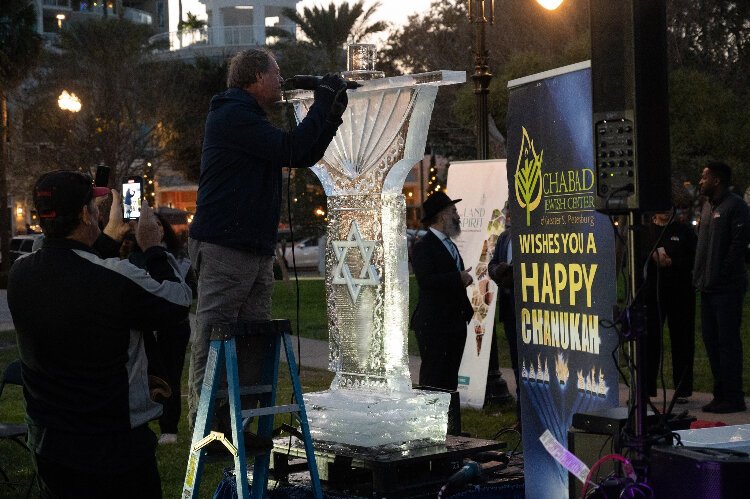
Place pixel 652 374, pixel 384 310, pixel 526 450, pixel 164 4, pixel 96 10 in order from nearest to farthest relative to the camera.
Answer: pixel 526 450
pixel 384 310
pixel 652 374
pixel 96 10
pixel 164 4

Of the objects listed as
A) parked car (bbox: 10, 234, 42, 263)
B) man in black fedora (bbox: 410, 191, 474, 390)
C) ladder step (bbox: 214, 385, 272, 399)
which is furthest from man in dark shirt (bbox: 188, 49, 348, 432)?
parked car (bbox: 10, 234, 42, 263)

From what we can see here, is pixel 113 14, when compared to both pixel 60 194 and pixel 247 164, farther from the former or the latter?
pixel 60 194

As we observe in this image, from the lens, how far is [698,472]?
379 centimetres

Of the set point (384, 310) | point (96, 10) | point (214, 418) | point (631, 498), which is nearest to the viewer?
point (631, 498)

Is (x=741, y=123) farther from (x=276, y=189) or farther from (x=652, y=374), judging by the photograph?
(x=276, y=189)

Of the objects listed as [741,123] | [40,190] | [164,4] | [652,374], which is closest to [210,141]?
[40,190]

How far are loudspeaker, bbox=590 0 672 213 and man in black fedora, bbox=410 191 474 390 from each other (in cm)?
441

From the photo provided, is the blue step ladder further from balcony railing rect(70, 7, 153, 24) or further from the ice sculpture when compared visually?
balcony railing rect(70, 7, 153, 24)

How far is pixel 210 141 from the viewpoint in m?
5.21

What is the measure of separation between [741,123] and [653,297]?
15337 millimetres

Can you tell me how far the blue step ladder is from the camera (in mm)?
4742

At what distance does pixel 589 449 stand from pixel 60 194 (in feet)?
7.63

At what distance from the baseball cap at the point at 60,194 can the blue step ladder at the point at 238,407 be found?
1.00 m

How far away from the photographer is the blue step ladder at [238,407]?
474 cm
